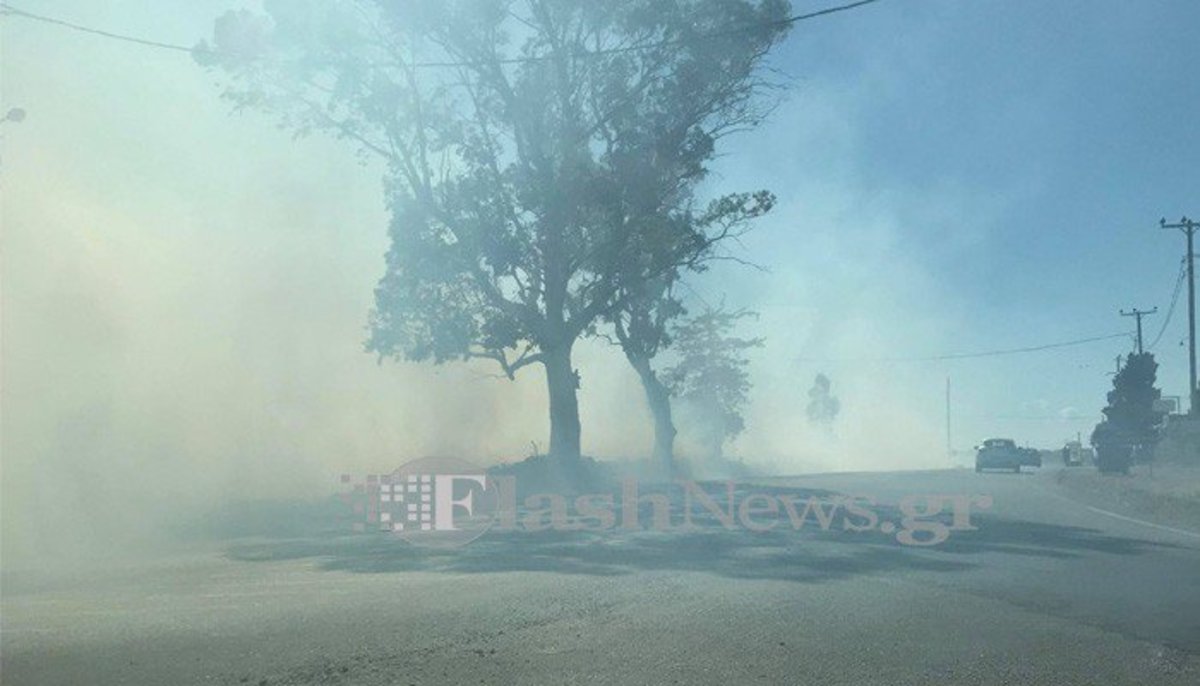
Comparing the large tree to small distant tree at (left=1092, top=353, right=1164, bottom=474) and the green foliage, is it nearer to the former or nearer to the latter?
the green foliage

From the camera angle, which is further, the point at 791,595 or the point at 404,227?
the point at 404,227

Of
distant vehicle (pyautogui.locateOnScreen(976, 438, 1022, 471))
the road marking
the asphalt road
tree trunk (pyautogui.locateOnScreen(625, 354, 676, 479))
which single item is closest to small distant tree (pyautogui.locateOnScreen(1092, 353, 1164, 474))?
distant vehicle (pyautogui.locateOnScreen(976, 438, 1022, 471))

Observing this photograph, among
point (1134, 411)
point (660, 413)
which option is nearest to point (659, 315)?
point (660, 413)

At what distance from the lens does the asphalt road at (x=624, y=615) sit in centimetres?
828

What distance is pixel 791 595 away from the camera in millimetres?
11625

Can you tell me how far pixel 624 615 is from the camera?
10.5 metres

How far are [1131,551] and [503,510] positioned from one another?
39.6 ft

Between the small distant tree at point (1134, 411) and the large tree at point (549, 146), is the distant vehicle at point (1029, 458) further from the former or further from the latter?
the large tree at point (549, 146)

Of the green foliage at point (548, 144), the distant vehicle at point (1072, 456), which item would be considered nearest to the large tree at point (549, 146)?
the green foliage at point (548, 144)

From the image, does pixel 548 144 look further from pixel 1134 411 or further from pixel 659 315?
pixel 1134 411

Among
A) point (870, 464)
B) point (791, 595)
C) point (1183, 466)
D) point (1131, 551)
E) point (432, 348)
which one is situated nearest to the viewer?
point (791, 595)

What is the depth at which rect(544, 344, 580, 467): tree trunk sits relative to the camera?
110 ft

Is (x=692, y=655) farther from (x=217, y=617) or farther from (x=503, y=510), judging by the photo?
(x=503, y=510)

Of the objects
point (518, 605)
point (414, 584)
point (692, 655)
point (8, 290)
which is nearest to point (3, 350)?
point (8, 290)
